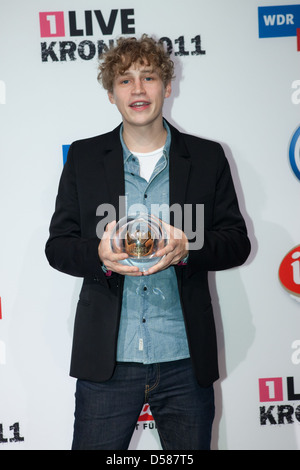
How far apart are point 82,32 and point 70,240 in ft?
3.68

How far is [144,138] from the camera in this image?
1.97 metres

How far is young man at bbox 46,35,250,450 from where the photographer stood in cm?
183

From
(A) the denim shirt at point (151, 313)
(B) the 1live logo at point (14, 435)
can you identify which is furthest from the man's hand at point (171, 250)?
(B) the 1live logo at point (14, 435)

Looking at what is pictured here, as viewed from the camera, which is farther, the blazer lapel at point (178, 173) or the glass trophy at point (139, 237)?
the blazer lapel at point (178, 173)

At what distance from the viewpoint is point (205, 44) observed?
2398 millimetres

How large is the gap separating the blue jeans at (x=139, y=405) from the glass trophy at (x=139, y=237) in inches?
19.1

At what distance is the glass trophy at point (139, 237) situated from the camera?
1591mm

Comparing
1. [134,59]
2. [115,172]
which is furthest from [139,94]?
[115,172]

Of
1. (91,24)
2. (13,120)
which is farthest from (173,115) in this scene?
(13,120)

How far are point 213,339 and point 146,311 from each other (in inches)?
12.3

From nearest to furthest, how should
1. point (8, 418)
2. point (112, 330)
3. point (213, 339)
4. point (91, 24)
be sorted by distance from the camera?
point (112, 330)
point (213, 339)
point (91, 24)
point (8, 418)

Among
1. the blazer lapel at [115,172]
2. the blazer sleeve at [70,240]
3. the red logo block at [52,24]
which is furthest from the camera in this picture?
the red logo block at [52,24]

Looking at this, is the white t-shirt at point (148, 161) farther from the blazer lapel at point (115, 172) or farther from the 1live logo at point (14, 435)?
the 1live logo at point (14, 435)

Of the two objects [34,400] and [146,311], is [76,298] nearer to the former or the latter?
[34,400]
